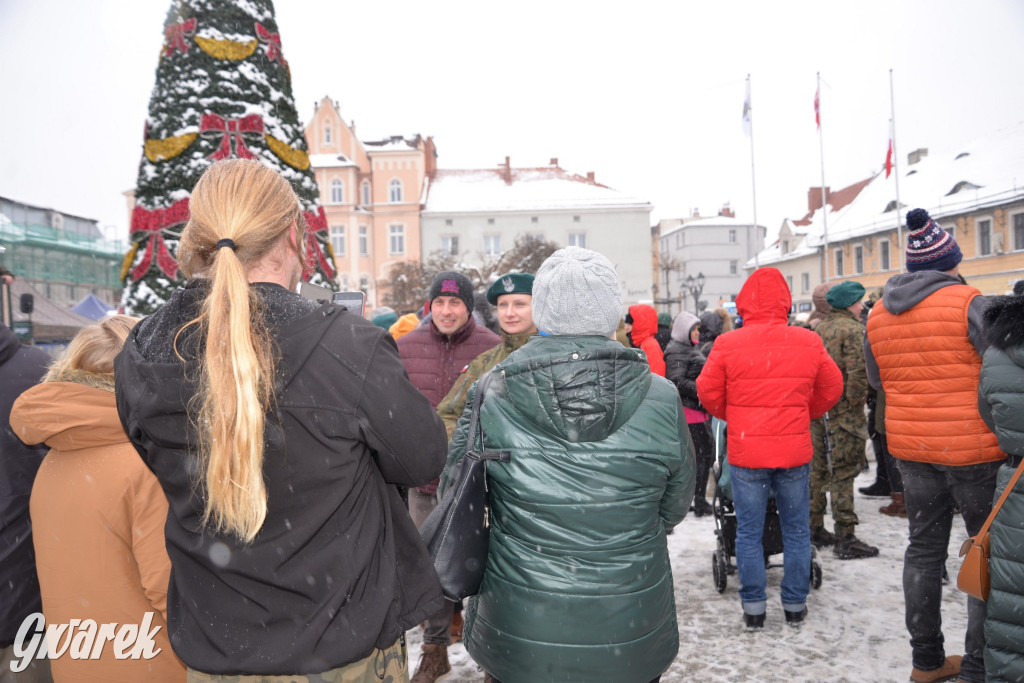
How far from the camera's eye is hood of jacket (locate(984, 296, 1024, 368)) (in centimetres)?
259

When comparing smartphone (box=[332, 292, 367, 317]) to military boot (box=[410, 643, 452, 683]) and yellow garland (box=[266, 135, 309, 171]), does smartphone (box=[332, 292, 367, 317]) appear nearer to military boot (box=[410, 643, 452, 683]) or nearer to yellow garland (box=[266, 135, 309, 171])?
military boot (box=[410, 643, 452, 683])

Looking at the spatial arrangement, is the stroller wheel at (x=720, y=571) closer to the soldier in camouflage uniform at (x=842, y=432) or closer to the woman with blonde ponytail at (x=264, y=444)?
the soldier in camouflage uniform at (x=842, y=432)

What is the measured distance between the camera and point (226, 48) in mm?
6625

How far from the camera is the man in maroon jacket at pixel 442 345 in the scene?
4.28m

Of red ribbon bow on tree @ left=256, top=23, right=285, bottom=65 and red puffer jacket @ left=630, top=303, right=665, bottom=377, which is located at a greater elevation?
red ribbon bow on tree @ left=256, top=23, right=285, bottom=65

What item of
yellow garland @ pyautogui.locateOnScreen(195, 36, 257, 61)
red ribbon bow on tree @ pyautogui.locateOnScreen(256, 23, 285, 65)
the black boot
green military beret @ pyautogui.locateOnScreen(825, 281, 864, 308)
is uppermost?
red ribbon bow on tree @ pyautogui.locateOnScreen(256, 23, 285, 65)

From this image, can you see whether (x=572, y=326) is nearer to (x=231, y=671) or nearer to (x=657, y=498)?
(x=657, y=498)

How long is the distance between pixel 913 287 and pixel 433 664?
342cm

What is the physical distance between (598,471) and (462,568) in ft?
1.80

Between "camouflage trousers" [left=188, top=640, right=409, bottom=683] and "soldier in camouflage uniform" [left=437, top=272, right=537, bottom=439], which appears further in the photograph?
"soldier in camouflage uniform" [left=437, top=272, right=537, bottom=439]

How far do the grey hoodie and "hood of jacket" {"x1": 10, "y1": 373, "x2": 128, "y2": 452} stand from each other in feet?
11.9

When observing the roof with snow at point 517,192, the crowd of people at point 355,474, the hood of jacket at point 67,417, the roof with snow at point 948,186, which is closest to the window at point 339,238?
the roof with snow at point 517,192

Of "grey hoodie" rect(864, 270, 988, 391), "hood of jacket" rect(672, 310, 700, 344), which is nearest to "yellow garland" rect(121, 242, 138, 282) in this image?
"hood of jacket" rect(672, 310, 700, 344)

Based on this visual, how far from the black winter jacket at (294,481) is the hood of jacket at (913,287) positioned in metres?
3.13
